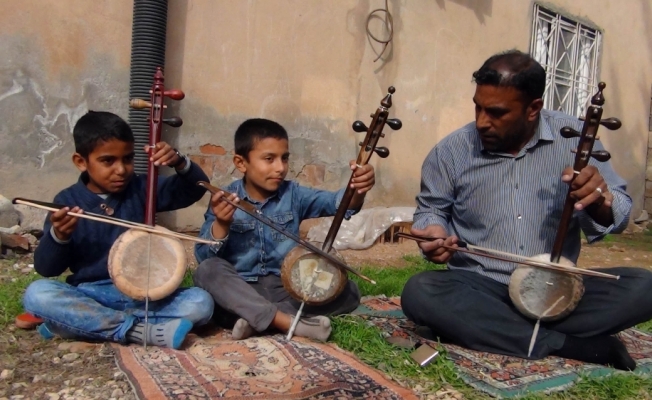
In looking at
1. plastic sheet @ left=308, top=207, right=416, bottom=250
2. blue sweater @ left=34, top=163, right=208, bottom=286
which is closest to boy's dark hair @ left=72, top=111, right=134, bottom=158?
blue sweater @ left=34, top=163, right=208, bottom=286

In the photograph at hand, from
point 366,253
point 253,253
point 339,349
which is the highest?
point 253,253

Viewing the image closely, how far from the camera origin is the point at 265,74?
599cm

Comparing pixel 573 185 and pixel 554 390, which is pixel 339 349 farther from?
pixel 573 185

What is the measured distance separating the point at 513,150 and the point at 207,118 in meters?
3.34

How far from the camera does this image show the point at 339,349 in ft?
9.32

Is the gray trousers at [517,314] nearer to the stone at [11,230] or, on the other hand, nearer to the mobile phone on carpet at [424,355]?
the mobile phone on carpet at [424,355]

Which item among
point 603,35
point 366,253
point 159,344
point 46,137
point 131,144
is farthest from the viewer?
point 603,35

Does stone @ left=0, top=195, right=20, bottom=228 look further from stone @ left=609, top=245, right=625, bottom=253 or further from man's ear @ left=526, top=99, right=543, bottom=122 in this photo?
stone @ left=609, top=245, right=625, bottom=253

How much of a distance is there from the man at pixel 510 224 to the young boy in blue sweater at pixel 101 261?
114 cm

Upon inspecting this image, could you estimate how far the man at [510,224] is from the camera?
2.77m

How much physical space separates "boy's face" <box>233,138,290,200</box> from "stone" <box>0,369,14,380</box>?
143cm

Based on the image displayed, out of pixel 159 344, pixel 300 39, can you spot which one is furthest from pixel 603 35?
pixel 159 344

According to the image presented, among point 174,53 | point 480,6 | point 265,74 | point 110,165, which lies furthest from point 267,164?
point 480,6

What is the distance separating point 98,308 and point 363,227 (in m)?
3.83
